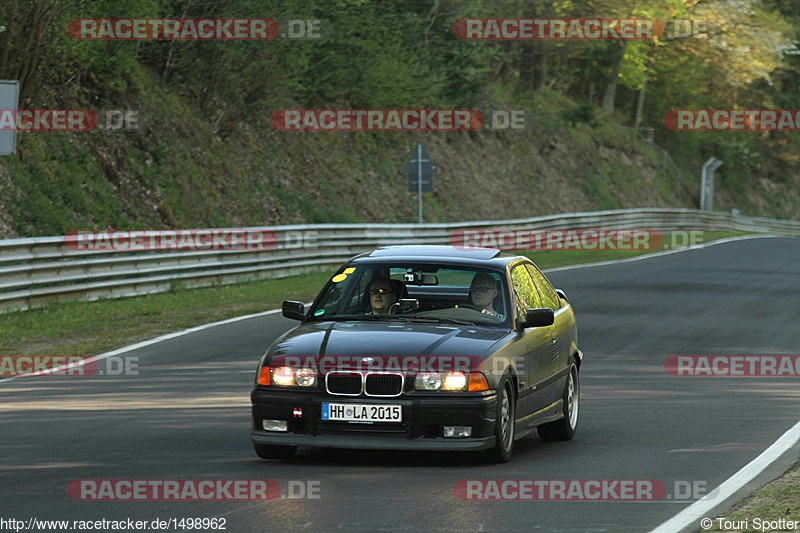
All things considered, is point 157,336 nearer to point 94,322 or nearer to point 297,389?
point 94,322

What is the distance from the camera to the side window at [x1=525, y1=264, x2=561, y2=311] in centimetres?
1116

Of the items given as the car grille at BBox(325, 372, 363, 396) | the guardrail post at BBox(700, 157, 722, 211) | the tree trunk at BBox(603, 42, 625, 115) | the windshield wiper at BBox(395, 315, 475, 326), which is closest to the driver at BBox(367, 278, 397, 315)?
the windshield wiper at BBox(395, 315, 475, 326)

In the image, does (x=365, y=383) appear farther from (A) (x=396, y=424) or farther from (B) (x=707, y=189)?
(B) (x=707, y=189)

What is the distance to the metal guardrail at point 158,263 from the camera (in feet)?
66.4

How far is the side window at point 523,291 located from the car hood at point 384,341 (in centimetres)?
62

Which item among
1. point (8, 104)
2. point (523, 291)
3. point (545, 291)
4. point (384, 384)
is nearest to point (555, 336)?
point (523, 291)

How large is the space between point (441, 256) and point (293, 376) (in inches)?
77.4

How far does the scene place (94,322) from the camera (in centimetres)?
1944

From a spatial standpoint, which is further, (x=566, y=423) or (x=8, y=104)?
(x=8, y=104)

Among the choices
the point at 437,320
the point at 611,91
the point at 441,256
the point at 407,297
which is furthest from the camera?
the point at 611,91

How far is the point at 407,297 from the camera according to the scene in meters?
10.3

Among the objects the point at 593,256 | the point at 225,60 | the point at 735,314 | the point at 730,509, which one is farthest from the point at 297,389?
the point at 593,256

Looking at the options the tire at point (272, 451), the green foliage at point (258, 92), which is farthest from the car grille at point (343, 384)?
the green foliage at point (258, 92)

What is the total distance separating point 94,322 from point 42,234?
6782 mm
